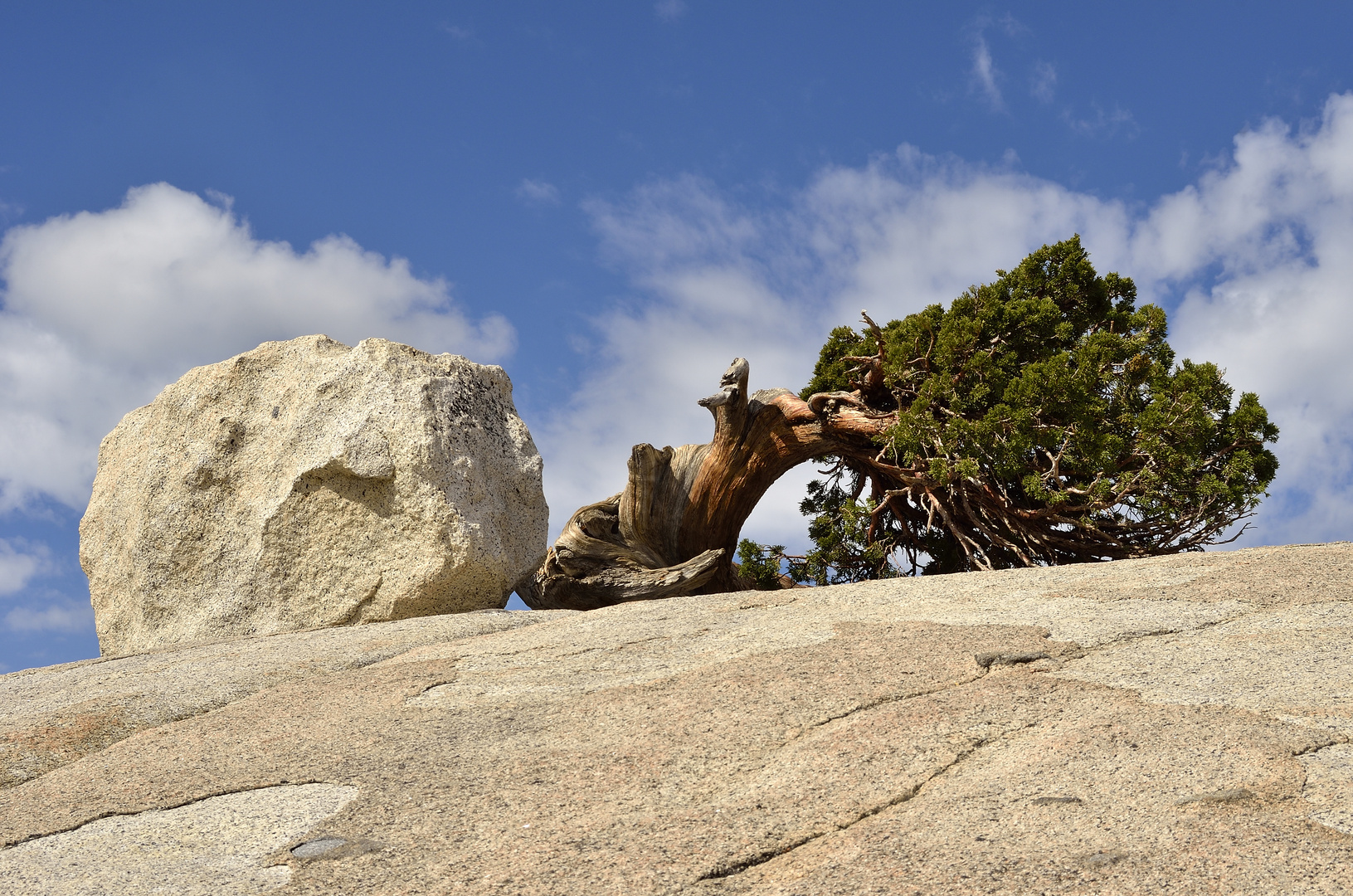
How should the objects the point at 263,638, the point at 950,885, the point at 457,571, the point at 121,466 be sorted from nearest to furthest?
the point at 950,885 → the point at 263,638 → the point at 457,571 → the point at 121,466

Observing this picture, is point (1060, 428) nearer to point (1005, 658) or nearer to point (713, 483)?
point (713, 483)

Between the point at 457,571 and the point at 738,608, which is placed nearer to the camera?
the point at 738,608

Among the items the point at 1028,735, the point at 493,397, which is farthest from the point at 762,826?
the point at 493,397

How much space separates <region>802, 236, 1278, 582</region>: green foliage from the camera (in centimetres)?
965

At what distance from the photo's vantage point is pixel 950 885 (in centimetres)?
271

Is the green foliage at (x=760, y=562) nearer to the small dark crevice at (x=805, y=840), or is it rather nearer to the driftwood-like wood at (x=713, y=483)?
the driftwood-like wood at (x=713, y=483)

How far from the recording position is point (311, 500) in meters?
8.71

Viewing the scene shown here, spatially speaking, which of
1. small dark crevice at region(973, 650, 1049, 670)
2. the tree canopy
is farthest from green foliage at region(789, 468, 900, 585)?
small dark crevice at region(973, 650, 1049, 670)

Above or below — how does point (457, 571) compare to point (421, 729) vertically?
above

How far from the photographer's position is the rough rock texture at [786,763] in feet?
9.58

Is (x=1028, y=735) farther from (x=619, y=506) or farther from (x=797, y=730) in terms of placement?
(x=619, y=506)

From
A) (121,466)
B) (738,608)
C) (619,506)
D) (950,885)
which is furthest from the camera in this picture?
(619,506)

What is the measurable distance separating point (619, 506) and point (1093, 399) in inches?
197

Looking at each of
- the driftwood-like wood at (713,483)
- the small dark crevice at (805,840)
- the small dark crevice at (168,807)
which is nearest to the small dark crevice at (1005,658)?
the small dark crevice at (805,840)
